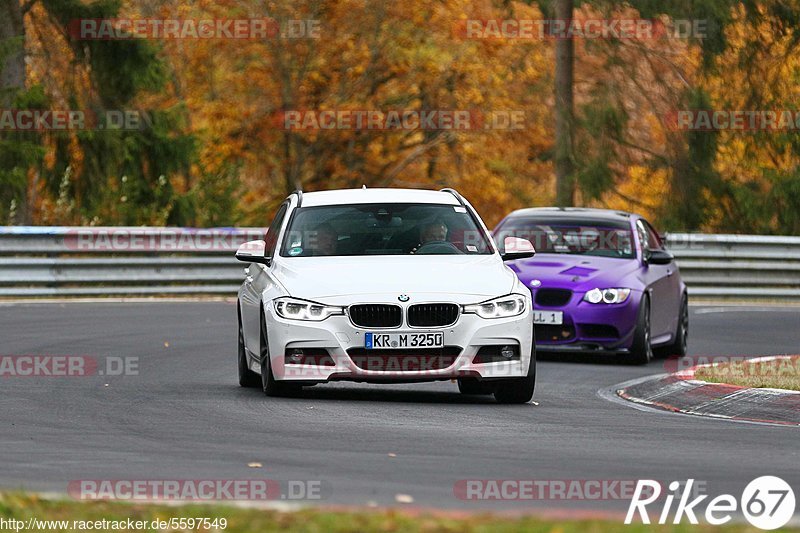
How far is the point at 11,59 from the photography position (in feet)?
109

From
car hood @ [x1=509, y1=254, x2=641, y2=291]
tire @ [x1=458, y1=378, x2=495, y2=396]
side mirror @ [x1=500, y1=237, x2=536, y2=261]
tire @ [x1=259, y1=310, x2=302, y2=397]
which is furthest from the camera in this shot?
car hood @ [x1=509, y1=254, x2=641, y2=291]

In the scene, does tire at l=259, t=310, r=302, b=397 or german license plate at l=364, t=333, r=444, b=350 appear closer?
german license plate at l=364, t=333, r=444, b=350

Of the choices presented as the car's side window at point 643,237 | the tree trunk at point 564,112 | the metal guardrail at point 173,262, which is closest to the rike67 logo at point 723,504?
the car's side window at point 643,237

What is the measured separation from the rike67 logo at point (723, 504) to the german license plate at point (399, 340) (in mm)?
4221

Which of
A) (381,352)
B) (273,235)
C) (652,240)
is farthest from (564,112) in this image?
(381,352)

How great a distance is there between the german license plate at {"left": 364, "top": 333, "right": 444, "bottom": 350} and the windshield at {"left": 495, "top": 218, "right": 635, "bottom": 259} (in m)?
6.47

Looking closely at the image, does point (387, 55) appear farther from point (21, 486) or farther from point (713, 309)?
point (21, 486)

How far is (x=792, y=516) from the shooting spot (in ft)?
25.9

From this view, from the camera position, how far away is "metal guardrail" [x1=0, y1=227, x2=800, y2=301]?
27.1 metres

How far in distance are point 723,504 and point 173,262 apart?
20.9 meters

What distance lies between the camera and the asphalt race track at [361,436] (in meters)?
9.19

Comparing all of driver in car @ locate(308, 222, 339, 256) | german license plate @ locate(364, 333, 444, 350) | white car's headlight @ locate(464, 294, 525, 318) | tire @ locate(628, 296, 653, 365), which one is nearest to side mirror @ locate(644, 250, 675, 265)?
tire @ locate(628, 296, 653, 365)

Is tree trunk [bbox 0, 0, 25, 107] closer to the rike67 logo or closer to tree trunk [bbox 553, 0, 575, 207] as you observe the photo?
tree trunk [bbox 553, 0, 575, 207]

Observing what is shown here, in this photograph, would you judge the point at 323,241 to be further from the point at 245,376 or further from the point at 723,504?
the point at 723,504
